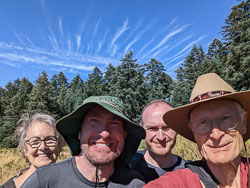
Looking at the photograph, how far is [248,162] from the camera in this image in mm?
1610

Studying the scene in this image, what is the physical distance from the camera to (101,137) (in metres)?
1.84

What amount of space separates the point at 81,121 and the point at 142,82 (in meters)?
32.6

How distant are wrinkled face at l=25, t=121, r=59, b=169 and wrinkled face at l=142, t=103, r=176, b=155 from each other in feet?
4.70

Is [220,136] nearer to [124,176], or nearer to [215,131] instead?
[215,131]

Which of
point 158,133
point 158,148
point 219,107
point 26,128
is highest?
point 26,128

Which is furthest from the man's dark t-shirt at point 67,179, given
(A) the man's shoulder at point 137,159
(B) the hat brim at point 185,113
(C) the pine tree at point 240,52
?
(C) the pine tree at point 240,52

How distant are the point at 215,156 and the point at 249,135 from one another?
0.74m

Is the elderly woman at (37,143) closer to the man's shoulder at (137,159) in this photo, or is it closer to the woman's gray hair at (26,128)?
the woman's gray hair at (26,128)

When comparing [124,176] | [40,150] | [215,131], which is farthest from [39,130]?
[215,131]

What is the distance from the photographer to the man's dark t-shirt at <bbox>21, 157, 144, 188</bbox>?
167 cm

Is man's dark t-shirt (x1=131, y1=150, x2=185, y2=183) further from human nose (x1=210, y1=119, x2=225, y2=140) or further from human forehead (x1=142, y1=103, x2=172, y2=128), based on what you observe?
human nose (x1=210, y1=119, x2=225, y2=140)

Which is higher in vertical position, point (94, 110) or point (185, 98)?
point (185, 98)

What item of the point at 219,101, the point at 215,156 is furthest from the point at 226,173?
the point at 219,101

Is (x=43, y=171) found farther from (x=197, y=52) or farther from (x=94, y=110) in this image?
(x=197, y=52)
